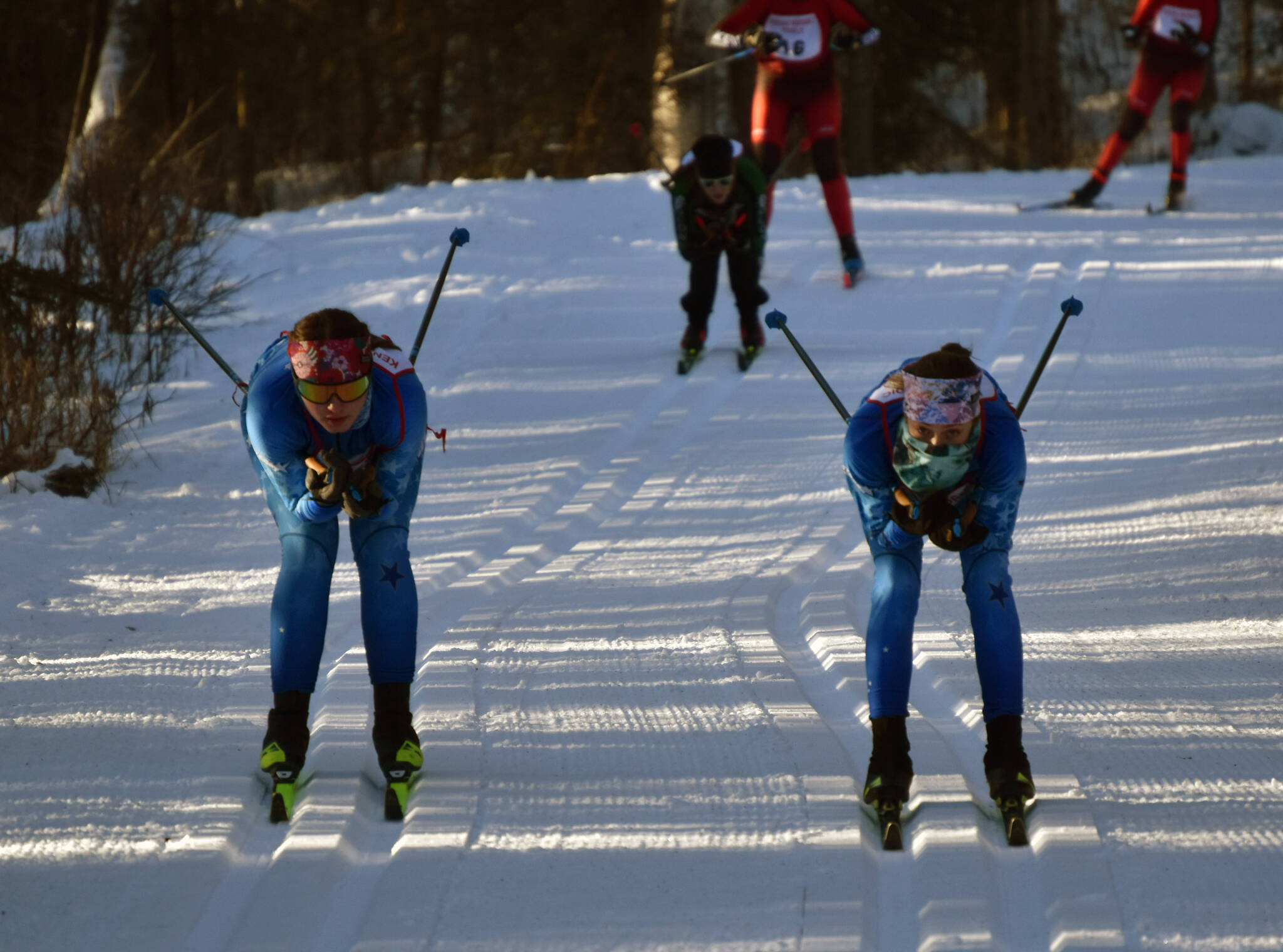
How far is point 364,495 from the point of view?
367 centimetres

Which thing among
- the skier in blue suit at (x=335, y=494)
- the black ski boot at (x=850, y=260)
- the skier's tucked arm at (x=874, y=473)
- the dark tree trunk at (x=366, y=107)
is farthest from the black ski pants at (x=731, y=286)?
the dark tree trunk at (x=366, y=107)

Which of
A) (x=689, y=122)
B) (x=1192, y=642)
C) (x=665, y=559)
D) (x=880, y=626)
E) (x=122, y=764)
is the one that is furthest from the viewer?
(x=689, y=122)

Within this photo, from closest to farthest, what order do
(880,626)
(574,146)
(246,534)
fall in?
(880,626), (246,534), (574,146)

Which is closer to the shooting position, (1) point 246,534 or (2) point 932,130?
(1) point 246,534

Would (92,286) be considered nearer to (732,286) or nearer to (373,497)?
(373,497)

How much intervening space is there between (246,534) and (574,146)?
17792 millimetres

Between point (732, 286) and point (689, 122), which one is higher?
point (689, 122)

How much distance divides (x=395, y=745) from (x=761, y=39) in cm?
718

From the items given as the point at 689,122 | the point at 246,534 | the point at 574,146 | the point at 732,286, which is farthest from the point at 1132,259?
the point at 574,146

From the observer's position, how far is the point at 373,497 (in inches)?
145

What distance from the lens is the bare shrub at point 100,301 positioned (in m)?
6.75

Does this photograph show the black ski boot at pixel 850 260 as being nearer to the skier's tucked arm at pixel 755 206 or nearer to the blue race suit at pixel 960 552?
the skier's tucked arm at pixel 755 206

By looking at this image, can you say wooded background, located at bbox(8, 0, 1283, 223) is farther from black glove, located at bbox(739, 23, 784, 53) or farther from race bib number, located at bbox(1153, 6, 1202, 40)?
black glove, located at bbox(739, 23, 784, 53)

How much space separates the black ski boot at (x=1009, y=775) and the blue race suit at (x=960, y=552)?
0.16 ft
